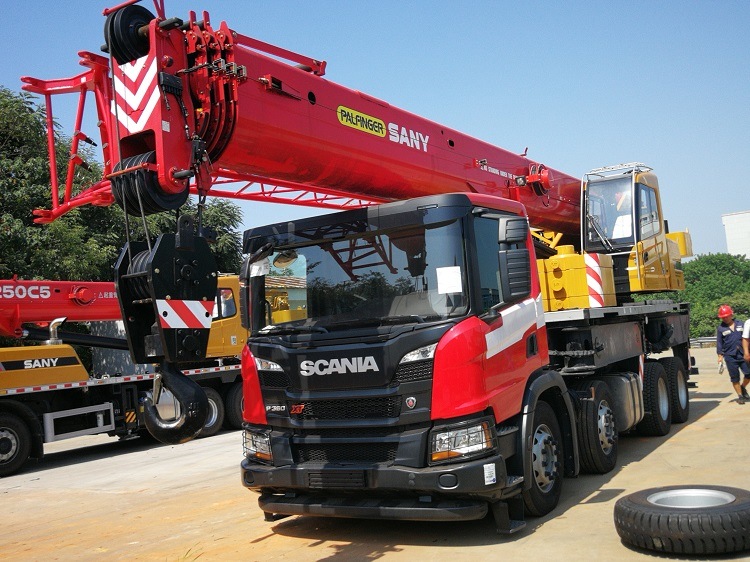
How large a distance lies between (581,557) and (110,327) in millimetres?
12006

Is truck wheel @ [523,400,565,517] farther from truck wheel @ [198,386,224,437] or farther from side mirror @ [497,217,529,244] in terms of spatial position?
truck wheel @ [198,386,224,437]

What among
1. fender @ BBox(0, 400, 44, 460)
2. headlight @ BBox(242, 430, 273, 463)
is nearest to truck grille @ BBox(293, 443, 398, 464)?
headlight @ BBox(242, 430, 273, 463)

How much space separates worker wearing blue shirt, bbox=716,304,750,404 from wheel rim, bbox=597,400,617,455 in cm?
568

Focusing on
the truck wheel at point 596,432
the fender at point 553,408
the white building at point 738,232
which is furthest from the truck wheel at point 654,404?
the white building at point 738,232

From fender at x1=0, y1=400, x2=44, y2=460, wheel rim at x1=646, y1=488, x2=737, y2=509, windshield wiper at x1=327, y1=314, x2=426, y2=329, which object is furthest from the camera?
fender at x1=0, y1=400, x2=44, y2=460

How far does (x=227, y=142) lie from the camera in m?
5.26

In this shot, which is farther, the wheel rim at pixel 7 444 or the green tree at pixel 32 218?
the green tree at pixel 32 218

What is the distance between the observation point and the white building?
275 ft

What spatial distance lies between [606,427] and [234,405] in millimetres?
8885

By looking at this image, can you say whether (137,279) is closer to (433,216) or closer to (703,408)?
(433,216)

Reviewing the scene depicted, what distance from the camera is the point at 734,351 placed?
1248 cm

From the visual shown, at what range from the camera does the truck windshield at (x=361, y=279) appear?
5551 mm

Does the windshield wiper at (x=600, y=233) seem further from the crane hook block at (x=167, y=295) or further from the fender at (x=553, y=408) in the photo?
the crane hook block at (x=167, y=295)

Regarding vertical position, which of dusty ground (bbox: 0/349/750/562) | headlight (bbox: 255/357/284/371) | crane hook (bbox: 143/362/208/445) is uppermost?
headlight (bbox: 255/357/284/371)
